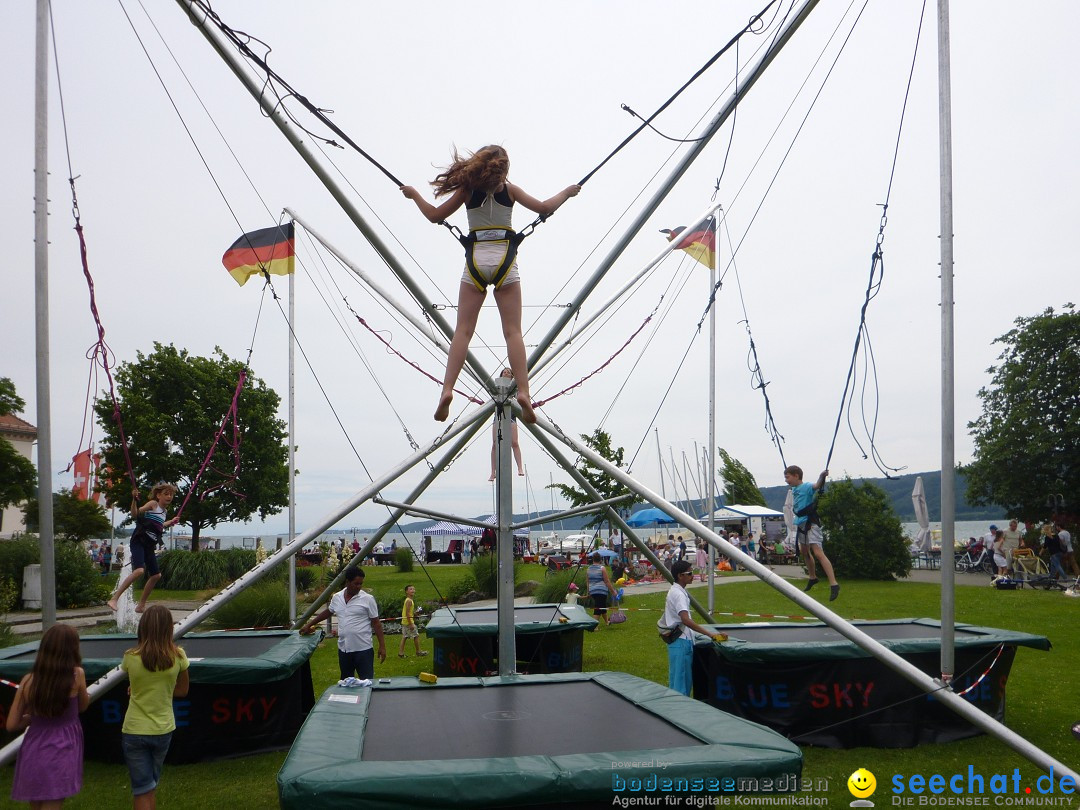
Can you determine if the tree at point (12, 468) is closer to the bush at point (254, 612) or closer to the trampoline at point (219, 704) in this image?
the bush at point (254, 612)

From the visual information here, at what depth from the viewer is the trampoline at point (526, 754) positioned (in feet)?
10.0

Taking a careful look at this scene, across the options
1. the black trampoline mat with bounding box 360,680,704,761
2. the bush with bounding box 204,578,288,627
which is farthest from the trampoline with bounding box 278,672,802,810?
the bush with bounding box 204,578,288,627

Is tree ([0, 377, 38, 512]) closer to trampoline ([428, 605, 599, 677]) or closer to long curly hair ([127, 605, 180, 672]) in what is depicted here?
trampoline ([428, 605, 599, 677])

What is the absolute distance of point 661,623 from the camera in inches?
260

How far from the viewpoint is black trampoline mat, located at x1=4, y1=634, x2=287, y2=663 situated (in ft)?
21.9

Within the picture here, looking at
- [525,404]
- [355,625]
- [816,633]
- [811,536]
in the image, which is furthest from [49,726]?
[811,536]

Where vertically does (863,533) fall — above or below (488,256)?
below

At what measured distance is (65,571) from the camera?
15625 millimetres

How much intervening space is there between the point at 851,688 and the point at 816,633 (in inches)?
39.8

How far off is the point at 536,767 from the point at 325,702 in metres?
1.80

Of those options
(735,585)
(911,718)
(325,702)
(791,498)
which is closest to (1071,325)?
(735,585)

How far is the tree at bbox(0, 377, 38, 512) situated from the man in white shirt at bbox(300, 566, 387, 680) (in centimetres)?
1978

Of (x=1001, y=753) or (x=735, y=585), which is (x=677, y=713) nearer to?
(x=1001, y=753)

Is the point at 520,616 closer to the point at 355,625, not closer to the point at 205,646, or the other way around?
the point at 355,625
